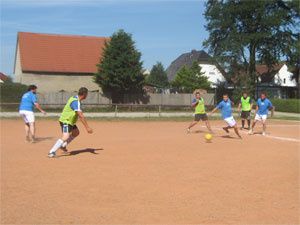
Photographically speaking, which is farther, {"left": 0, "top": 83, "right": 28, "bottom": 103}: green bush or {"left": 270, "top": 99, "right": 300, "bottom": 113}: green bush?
{"left": 270, "top": 99, "right": 300, "bottom": 113}: green bush

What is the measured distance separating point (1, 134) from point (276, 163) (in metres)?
10.6

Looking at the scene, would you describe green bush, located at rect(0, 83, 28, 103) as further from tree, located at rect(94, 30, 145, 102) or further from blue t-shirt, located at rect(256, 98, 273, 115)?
blue t-shirt, located at rect(256, 98, 273, 115)

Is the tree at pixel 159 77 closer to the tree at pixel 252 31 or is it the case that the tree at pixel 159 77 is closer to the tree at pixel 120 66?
the tree at pixel 252 31

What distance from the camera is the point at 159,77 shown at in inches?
2758

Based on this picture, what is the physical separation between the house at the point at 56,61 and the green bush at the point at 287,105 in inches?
809

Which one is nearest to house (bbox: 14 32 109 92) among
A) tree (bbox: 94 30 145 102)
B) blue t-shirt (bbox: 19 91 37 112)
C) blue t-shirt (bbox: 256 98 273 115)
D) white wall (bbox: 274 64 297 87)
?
tree (bbox: 94 30 145 102)

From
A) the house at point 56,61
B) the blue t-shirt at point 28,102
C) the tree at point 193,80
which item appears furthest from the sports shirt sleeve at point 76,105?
the tree at point 193,80

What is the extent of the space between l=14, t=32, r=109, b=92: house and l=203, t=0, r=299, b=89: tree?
15.2 metres

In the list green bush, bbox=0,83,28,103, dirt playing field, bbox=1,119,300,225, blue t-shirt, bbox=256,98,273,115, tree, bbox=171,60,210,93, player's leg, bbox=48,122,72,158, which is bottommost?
dirt playing field, bbox=1,119,300,225

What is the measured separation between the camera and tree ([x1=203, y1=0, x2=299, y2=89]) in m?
41.3

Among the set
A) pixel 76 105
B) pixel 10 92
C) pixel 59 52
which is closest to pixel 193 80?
pixel 59 52

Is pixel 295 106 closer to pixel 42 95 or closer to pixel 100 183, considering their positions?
pixel 42 95

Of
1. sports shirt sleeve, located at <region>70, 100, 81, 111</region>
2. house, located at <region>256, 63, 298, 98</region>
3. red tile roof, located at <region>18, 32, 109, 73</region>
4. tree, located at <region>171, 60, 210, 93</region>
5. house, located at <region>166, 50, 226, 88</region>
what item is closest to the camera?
sports shirt sleeve, located at <region>70, 100, 81, 111</region>

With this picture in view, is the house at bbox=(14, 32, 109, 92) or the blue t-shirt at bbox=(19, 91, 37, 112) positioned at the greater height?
the house at bbox=(14, 32, 109, 92)
